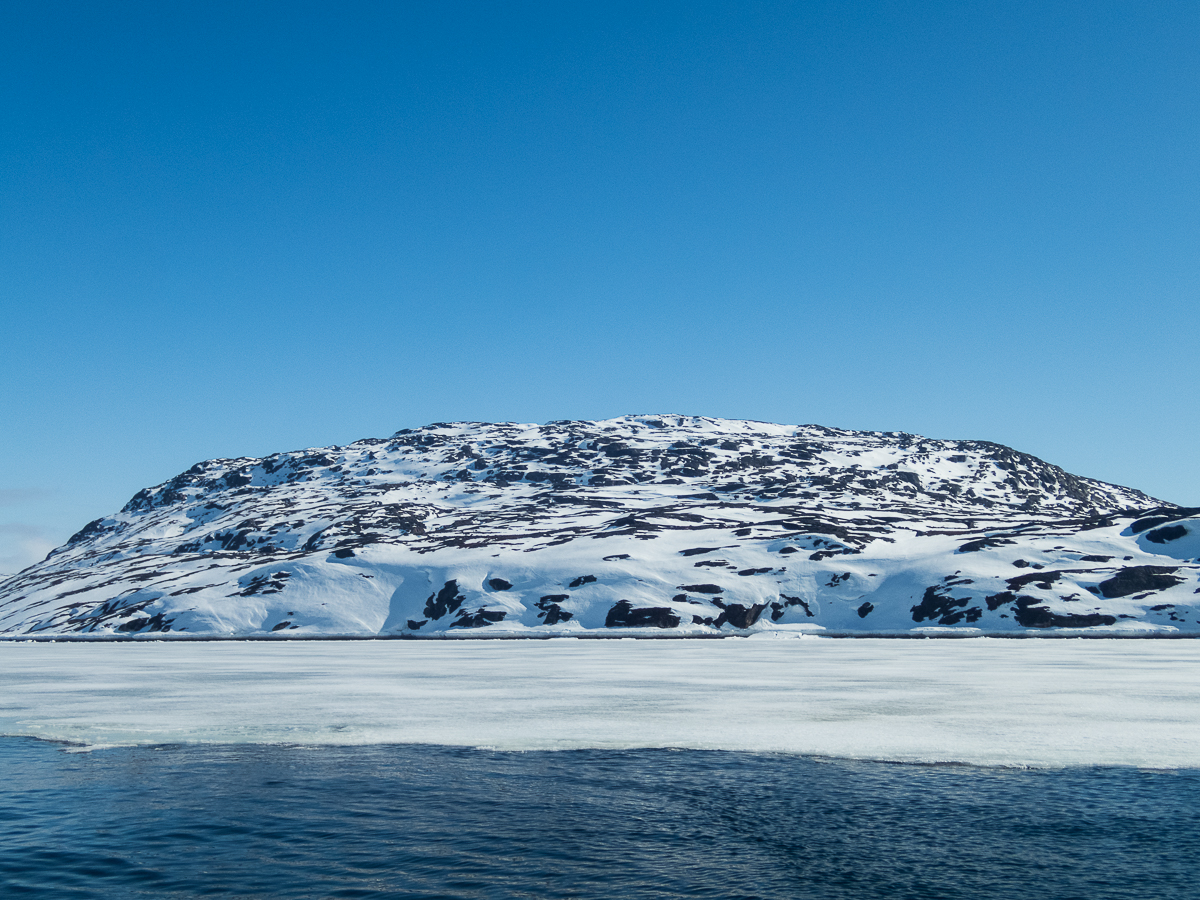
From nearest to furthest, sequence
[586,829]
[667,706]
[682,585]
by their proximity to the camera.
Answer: [586,829]
[667,706]
[682,585]

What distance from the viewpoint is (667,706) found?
26.3m

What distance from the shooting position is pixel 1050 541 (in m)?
114

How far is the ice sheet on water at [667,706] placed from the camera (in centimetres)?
1956

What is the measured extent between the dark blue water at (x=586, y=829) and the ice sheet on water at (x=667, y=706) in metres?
2.27

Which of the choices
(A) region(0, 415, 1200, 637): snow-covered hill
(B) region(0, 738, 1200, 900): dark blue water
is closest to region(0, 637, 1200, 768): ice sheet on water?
(B) region(0, 738, 1200, 900): dark blue water

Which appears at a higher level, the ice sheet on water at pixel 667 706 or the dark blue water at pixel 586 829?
the ice sheet on water at pixel 667 706

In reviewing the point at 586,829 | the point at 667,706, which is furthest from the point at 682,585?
the point at 586,829

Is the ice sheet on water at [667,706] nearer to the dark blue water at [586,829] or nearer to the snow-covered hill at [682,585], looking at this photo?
the dark blue water at [586,829]

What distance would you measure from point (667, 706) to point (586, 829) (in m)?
13.8

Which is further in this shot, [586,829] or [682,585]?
[682,585]

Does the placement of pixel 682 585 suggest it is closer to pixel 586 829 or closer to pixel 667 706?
pixel 667 706

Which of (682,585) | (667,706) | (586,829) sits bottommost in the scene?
(586,829)

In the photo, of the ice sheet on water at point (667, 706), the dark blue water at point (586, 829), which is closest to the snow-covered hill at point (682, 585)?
the ice sheet on water at point (667, 706)

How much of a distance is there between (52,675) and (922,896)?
4160 cm
